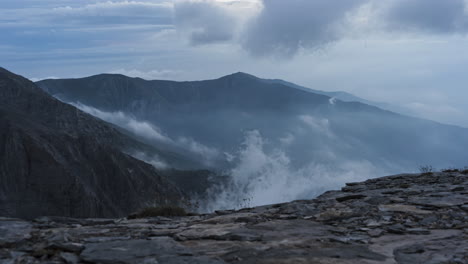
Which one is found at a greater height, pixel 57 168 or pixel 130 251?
pixel 57 168

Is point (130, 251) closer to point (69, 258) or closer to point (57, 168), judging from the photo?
point (69, 258)

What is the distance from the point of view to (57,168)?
302 feet

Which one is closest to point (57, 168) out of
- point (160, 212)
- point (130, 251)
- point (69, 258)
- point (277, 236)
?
point (160, 212)

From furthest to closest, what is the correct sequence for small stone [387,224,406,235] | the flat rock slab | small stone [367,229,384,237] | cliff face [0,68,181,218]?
1. cliff face [0,68,181,218]
2. small stone [387,224,406,235]
3. small stone [367,229,384,237]
4. the flat rock slab

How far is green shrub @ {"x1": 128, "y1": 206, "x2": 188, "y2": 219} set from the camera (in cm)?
1138

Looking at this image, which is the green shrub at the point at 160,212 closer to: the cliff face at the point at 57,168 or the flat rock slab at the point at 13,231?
the flat rock slab at the point at 13,231

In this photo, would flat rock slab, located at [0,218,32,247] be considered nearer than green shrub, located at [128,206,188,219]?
Yes

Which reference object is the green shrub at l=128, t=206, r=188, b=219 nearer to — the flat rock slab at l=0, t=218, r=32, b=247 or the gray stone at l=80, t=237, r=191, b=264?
the flat rock slab at l=0, t=218, r=32, b=247

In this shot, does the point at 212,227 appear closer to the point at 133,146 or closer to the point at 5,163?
the point at 5,163

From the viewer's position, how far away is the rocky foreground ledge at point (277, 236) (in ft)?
19.7

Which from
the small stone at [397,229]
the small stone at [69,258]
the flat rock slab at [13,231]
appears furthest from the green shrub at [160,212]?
the small stone at [397,229]

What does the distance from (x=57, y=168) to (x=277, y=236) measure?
3630 inches

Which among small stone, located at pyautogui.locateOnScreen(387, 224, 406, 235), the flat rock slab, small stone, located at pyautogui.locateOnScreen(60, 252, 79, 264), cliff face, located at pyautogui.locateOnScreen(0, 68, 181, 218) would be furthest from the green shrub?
cliff face, located at pyautogui.locateOnScreen(0, 68, 181, 218)

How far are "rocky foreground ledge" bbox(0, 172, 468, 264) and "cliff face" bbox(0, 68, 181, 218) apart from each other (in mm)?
70196
